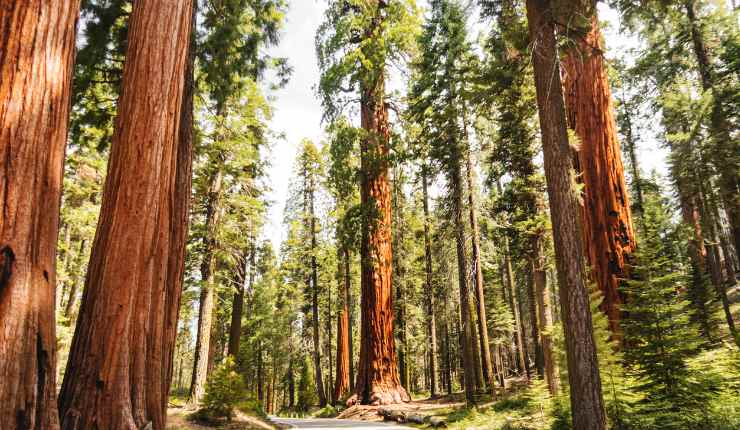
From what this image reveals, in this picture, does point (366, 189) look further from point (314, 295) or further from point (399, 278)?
point (314, 295)

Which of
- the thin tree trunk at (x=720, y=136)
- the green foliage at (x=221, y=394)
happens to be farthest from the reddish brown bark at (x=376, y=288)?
the thin tree trunk at (x=720, y=136)

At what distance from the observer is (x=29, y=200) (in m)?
3.20

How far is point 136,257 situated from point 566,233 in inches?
210

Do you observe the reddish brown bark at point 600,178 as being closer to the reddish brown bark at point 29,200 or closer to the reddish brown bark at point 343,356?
the reddish brown bark at point 29,200

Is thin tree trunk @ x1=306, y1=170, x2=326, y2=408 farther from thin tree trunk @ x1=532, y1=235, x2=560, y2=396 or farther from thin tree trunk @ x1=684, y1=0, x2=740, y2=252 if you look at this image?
thin tree trunk @ x1=684, y1=0, x2=740, y2=252

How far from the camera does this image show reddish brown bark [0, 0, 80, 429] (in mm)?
2990

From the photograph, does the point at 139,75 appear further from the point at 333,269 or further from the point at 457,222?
the point at 333,269

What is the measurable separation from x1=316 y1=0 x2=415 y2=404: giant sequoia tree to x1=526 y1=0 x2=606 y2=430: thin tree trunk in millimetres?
6263

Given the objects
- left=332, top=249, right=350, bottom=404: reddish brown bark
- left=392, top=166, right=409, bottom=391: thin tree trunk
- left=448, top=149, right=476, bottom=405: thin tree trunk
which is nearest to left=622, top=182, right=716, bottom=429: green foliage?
left=448, top=149, right=476, bottom=405: thin tree trunk

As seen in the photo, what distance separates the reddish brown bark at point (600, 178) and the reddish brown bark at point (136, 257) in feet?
22.5

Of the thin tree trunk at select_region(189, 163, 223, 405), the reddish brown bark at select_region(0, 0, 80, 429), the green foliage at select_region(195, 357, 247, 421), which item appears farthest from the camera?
the thin tree trunk at select_region(189, 163, 223, 405)

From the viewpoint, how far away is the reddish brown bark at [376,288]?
1245 centimetres

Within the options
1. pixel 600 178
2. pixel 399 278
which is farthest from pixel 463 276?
pixel 399 278

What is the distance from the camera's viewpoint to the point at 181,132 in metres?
6.38
